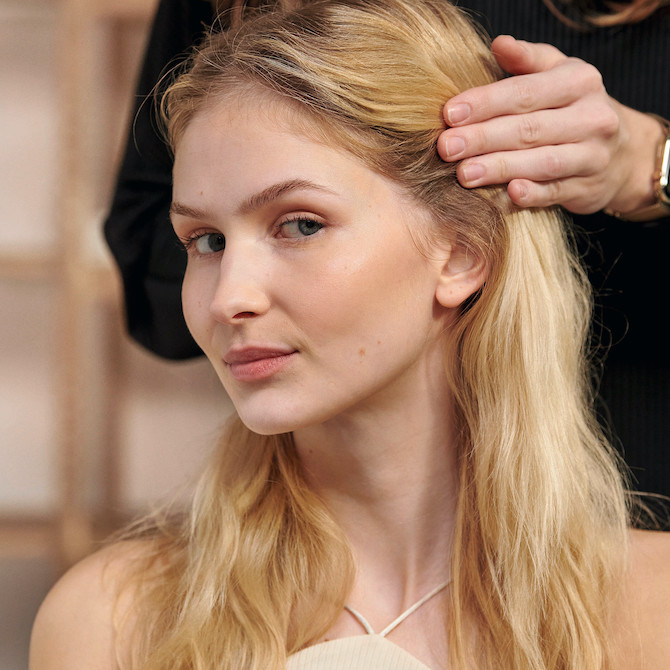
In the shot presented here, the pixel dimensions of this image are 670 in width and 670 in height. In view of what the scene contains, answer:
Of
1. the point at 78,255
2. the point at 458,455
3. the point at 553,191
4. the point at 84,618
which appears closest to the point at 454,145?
the point at 553,191

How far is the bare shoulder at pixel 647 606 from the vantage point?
1.11m

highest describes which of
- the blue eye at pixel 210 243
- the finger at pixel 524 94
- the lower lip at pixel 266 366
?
the finger at pixel 524 94

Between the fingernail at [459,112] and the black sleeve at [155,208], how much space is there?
61 cm

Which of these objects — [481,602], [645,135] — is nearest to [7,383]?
[481,602]

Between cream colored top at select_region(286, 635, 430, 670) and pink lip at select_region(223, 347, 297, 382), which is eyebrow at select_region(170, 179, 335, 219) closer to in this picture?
pink lip at select_region(223, 347, 297, 382)

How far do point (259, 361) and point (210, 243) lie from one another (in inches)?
7.6

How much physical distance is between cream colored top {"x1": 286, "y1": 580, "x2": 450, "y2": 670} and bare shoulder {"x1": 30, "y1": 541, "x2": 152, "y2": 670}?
0.27m

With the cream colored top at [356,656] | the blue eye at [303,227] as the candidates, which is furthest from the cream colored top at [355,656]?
the blue eye at [303,227]

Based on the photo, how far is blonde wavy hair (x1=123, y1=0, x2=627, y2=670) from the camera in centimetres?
109

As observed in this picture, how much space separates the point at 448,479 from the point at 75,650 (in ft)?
1.89

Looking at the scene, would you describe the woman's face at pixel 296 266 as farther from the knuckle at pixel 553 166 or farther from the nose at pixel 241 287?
the knuckle at pixel 553 166

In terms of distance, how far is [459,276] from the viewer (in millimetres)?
1183

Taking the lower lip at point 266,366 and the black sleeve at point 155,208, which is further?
the black sleeve at point 155,208

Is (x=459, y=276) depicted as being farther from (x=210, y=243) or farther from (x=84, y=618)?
(x=84, y=618)
